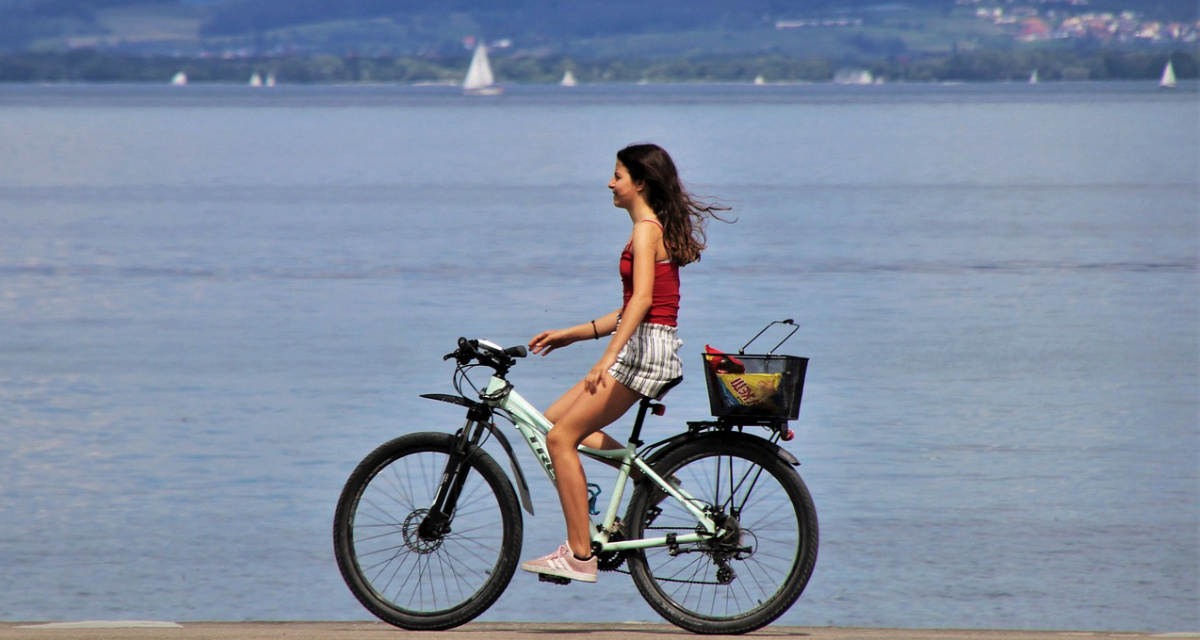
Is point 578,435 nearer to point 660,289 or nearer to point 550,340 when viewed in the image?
point 550,340

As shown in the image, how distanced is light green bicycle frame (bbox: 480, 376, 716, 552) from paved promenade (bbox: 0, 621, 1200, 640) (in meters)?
0.32

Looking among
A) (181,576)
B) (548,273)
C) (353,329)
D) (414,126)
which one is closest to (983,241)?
(548,273)

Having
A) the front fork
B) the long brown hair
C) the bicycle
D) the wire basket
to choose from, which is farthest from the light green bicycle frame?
the long brown hair

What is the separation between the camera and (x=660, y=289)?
225 inches

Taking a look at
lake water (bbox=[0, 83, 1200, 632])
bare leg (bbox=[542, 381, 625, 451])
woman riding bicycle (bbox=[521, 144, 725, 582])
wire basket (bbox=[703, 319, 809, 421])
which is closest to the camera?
wire basket (bbox=[703, 319, 809, 421])

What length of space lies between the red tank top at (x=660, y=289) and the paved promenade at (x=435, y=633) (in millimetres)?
1094

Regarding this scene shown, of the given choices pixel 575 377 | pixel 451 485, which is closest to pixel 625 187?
pixel 451 485

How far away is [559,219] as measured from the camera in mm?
33812

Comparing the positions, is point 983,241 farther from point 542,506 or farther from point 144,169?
point 144,169

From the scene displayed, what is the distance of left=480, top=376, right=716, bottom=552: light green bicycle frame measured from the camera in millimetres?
5805

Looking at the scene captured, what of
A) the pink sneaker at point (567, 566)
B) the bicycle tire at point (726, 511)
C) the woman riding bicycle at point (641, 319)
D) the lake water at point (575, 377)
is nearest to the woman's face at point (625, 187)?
the woman riding bicycle at point (641, 319)

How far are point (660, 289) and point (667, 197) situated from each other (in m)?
0.32

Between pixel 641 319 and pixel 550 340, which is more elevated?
pixel 641 319

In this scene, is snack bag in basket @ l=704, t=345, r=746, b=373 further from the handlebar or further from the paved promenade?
the paved promenade
